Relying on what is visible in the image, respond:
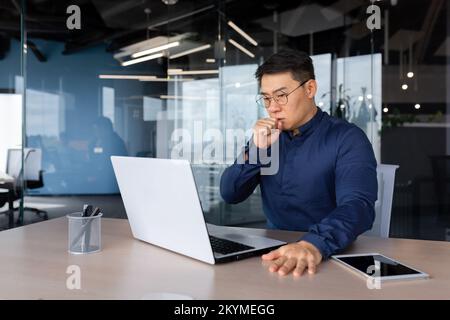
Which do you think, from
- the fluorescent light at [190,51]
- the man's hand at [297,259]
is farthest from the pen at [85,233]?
the fluorescent light at [190,51]

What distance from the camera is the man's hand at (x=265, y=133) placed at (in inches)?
68.2

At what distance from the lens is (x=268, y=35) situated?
18.9 feet

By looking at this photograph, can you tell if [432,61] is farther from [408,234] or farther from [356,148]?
[356,148]

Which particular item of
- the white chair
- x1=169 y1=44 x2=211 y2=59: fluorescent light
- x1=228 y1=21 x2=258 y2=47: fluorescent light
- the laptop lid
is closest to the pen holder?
the laptop lid

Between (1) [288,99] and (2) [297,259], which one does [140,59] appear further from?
(2) [297,259]

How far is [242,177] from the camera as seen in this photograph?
187 centimetres

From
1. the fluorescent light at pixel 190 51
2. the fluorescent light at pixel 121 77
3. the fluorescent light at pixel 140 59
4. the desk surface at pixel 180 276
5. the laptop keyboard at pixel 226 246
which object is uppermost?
the fluorescent light at pixel 140 59

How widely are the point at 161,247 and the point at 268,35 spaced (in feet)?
15.7

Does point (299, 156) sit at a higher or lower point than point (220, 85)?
lower

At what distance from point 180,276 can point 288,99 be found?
874 mm

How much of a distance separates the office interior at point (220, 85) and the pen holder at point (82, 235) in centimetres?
303

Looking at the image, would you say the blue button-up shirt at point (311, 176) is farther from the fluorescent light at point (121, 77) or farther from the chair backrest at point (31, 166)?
the fluorescent light at point (121, 77)

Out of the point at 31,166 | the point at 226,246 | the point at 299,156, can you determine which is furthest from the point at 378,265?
the point at 31,166
